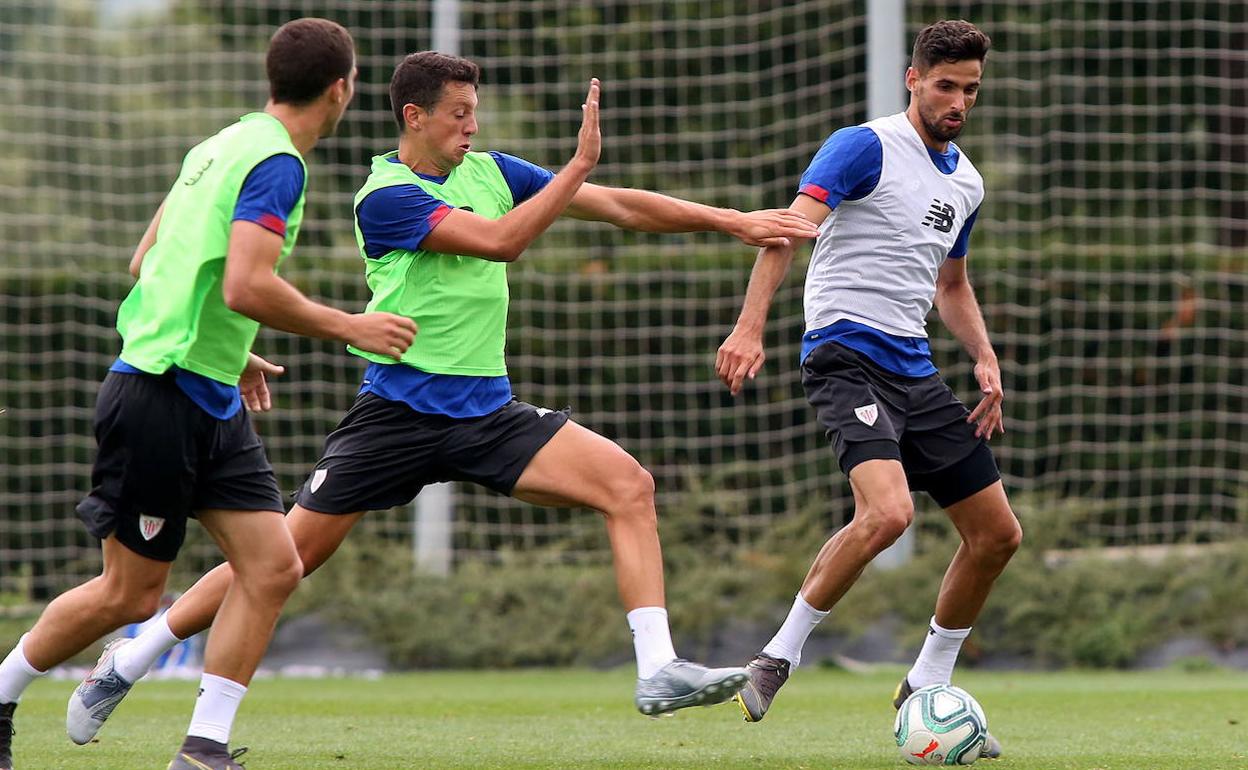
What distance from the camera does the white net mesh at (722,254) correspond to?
11.6 m

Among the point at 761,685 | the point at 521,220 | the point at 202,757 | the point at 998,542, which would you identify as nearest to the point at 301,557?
the point at 202,757

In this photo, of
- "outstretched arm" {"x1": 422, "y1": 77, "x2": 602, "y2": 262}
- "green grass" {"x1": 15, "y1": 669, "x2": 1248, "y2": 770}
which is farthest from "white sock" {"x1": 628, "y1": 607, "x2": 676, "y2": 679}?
"outstretched arm" {"x1": 422, "y1": 77, "x2": 602, "y2": 262}

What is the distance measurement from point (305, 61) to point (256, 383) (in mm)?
1237

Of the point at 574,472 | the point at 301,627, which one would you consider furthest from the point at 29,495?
the point at 574,472

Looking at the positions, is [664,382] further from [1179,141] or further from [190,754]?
[190,754]

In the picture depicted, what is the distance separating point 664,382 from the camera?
1205 centimetres

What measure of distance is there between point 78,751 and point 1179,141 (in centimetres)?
889

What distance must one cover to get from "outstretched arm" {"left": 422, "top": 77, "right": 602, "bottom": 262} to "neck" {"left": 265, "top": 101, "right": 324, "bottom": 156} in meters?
0.80

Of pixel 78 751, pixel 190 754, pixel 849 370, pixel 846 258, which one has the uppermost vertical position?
pixel 846 258

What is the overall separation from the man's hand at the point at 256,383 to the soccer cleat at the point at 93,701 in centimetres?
93

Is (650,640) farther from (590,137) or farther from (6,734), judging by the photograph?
(6,734)

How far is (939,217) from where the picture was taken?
236 inches

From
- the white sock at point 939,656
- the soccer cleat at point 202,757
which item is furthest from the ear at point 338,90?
the white sock at point 939,656

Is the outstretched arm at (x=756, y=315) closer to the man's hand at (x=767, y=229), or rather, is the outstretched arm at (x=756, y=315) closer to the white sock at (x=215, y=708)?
the man's hand at (x=767, y=229)
